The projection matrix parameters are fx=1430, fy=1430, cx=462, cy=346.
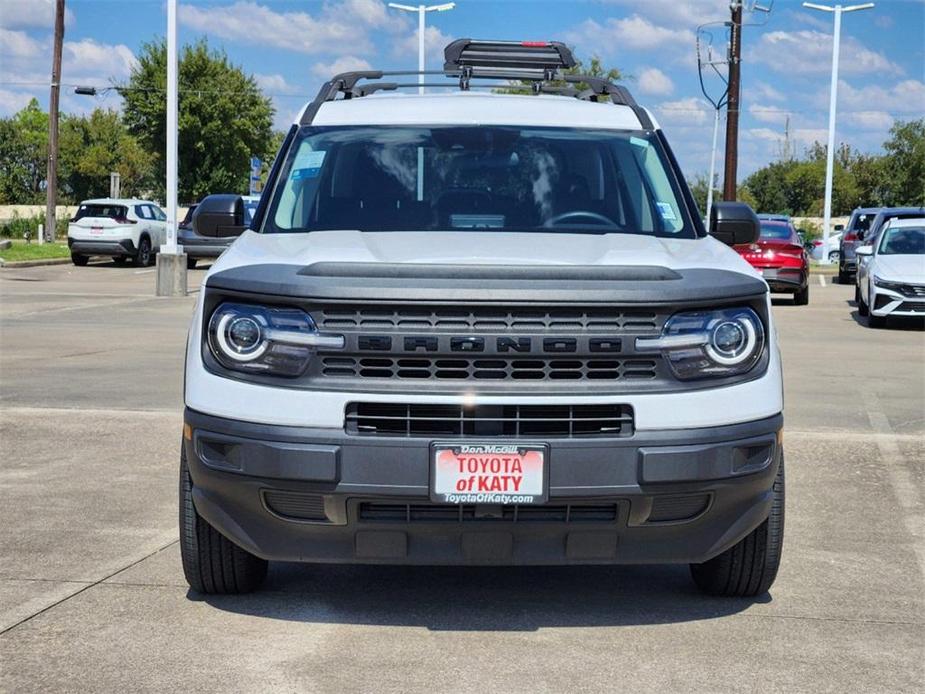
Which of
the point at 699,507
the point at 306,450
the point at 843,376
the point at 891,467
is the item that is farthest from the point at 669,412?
the point at 843,376

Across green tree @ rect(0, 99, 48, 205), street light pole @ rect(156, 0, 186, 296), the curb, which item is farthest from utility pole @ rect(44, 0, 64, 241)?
green tree @ rect(0, 99, 48, 205)

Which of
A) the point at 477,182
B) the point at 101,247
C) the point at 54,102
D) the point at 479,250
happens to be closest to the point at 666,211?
the point at 477,182

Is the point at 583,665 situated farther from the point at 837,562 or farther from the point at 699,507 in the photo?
the point at 837,562

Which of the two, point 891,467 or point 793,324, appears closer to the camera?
point 891,467

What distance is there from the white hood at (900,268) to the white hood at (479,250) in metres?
14.3

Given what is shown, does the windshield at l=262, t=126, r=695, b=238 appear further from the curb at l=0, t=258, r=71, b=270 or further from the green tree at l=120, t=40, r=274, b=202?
the green tree at l=120, t=40, r=274, b=202

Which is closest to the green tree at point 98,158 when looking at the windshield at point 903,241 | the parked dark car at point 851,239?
the parked dark car at point 851,239

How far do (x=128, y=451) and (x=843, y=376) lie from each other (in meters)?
7.25

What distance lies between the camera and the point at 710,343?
179 inches

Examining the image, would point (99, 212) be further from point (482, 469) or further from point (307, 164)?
point (482, 469)

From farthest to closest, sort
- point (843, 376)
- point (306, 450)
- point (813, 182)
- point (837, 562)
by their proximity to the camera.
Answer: point (813, 182)
point (843, 376)
point (837, 562)
point (306, 450)

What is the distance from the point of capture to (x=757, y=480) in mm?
4617

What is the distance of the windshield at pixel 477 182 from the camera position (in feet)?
18.8

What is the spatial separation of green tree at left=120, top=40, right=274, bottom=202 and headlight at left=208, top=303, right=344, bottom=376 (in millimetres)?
63635
